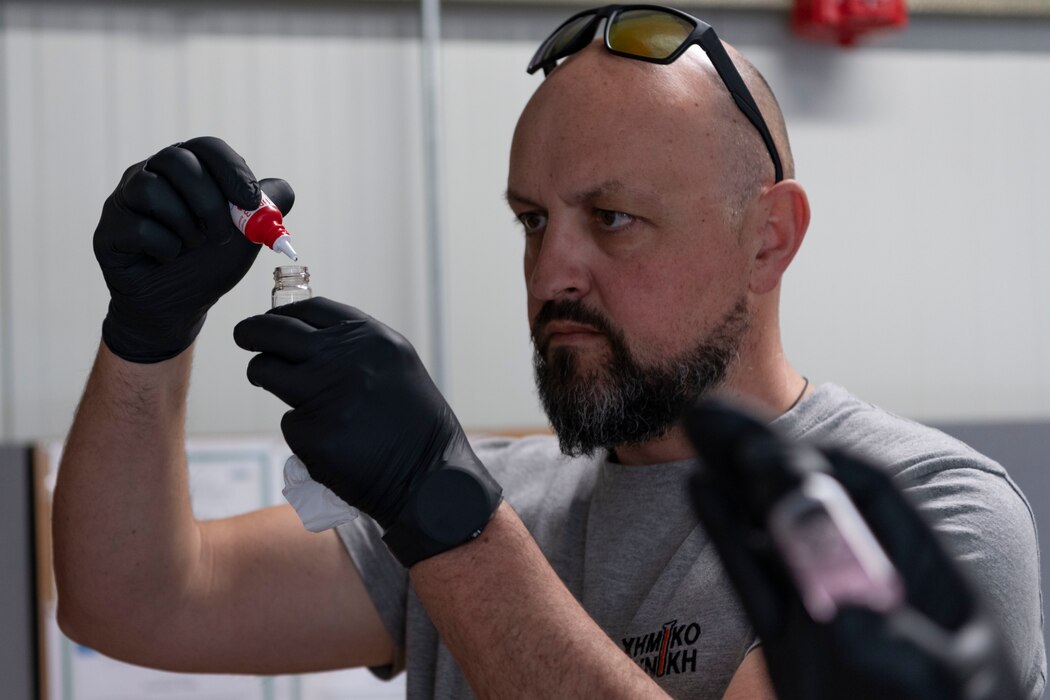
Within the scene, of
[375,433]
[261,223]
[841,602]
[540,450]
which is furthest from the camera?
[540,450]

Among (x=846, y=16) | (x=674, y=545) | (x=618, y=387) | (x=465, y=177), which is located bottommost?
(x=674, y=545)

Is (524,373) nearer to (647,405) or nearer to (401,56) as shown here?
(401,56)

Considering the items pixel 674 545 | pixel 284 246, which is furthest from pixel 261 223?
pixel 674 545

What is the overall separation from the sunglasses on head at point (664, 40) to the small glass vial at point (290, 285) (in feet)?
1.50

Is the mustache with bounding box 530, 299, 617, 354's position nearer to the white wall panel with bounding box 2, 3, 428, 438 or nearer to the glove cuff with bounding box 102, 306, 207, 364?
the glove cuff with bounding box 102, 306, 207, 364

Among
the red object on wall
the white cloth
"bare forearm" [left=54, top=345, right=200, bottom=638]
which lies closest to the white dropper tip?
the white cloth

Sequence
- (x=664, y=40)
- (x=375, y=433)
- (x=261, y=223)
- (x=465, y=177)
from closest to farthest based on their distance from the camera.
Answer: (x=375, y=433) < (x=261, y=223) < (x=664, y=40) < (x=465, y=177)

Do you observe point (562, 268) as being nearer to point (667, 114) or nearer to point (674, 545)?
point (667, 114)

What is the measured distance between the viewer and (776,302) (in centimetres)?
129

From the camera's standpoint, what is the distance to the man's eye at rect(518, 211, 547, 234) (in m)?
1.23

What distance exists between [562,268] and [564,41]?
307 mm

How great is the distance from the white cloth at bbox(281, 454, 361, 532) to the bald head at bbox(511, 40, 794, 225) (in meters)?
0.46

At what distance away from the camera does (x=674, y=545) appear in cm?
112

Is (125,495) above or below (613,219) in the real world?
below
